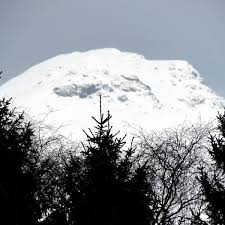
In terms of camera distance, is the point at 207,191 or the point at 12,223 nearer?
the point at 12,223

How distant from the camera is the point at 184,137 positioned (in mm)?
15961

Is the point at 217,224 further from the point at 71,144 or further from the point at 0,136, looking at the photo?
the point at 71,144

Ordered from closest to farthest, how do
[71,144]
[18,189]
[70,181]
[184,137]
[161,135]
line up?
1. [18,189]
2. [70,181]
3. [184,137]
4. [161,135]
5. [71,144]

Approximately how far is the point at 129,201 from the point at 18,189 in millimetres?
2582

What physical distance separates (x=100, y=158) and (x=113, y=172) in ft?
1.40

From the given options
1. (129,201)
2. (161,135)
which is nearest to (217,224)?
(129,201)

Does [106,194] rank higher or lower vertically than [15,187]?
higher

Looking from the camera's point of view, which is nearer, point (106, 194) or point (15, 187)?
point (106, 194)

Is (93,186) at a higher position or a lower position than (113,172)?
lower

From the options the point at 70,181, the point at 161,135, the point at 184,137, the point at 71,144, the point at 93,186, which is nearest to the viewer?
the point at 93,186

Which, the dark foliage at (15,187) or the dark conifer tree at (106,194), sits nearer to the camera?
the dark conifer tree at (106,194)

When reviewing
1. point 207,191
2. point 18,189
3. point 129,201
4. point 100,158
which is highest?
point 207,191

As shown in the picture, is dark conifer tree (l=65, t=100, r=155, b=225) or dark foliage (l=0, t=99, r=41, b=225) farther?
dark foliage (l=0, t=99, r=41, b=225)

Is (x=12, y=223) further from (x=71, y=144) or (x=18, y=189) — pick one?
(x=71, y=144)
